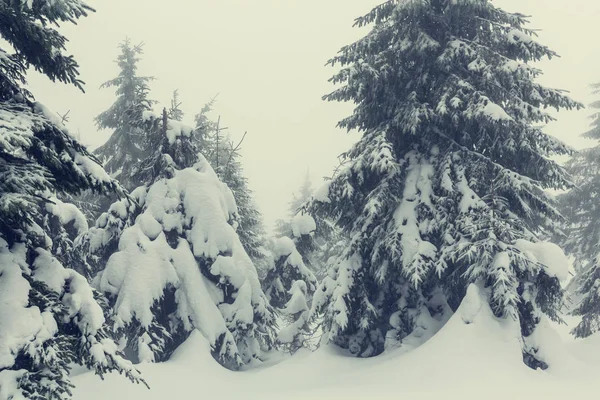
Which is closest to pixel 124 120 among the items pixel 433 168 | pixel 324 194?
pixel 324 194

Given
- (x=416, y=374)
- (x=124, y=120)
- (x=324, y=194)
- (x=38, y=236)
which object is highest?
(x=124, y=120)

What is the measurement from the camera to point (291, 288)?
531 inches

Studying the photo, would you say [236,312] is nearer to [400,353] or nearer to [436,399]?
[400,353]

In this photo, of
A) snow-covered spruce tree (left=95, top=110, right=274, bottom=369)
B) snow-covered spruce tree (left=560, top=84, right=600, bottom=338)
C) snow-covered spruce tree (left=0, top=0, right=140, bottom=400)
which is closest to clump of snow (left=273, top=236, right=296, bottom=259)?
snow-covered spruce tree (left=95, top=110, right=274, bottom=369)

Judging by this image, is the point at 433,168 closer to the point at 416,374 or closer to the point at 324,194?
the point at 324,194

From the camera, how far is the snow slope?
24.1ft

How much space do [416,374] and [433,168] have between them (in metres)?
4.84

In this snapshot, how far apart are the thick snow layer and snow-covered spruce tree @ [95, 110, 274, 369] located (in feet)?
22.1

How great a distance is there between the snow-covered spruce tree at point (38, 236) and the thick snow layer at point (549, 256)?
717 cm

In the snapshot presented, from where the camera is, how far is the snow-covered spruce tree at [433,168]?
Result: 9.70 m

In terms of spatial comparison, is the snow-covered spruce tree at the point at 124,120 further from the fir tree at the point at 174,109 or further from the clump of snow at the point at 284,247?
the clump of snow at the point at 284,247

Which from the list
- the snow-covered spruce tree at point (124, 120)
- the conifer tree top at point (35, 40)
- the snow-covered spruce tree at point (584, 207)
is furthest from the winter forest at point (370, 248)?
Answer: the snow-covered spruce tree at point (584, 207)

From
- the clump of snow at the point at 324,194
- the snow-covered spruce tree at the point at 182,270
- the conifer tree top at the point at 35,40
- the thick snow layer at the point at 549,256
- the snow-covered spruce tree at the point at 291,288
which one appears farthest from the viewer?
the snow-covered spruce tree at the point at 291,288

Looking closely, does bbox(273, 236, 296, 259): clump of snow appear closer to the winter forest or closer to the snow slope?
the winter forest
